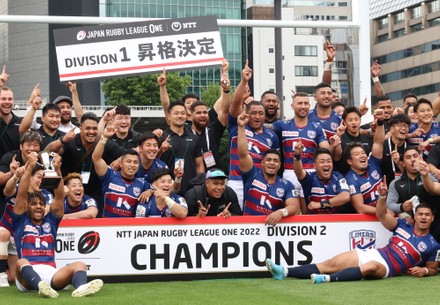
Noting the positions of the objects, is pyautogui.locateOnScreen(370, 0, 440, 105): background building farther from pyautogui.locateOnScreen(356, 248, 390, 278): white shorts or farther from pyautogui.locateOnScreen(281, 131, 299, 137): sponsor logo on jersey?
pyautogui.locateOnScreen(356, 248, 390, 278): white shorts

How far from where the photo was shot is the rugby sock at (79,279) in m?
9.05

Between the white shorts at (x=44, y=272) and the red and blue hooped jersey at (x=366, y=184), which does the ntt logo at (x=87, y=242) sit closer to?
the white shorts at (x=44, y=272)

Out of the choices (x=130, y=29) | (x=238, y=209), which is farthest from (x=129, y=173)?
(x=130, y=29)

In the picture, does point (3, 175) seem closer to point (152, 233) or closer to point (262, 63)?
point (152, 233)

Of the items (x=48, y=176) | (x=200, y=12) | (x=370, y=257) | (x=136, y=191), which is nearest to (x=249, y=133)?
(x=136, y=191)

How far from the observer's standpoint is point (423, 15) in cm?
9112

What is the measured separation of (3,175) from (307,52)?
289 feet

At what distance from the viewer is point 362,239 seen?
1102 centimetres

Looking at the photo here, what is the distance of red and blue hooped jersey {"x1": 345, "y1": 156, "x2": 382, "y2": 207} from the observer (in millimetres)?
11195

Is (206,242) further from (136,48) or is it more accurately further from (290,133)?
(136,48)

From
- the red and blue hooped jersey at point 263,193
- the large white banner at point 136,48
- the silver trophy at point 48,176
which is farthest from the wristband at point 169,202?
the large white banner at point 136,48

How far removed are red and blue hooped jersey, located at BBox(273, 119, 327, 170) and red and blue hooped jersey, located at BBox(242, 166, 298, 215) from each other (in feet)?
1.81

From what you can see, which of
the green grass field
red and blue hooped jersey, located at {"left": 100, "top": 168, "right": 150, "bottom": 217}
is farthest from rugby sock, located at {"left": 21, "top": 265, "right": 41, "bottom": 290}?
red and blue hooped jersey, located at {"left": 100, "top": 168, "right": 150, "bottom": 217}

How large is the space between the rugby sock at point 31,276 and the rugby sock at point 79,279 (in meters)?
0.38
